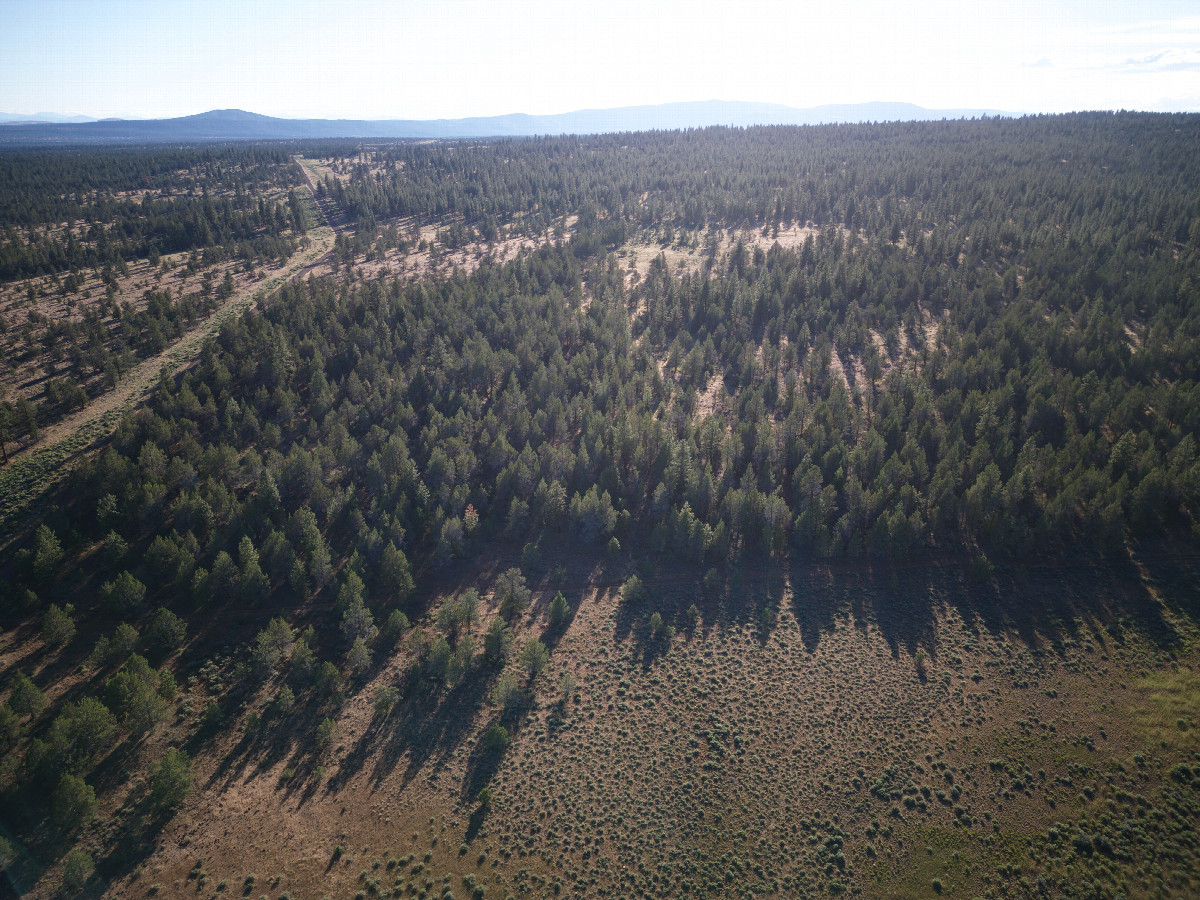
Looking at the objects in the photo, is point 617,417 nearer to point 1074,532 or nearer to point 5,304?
point 1074,532

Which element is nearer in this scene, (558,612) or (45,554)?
(45,554)

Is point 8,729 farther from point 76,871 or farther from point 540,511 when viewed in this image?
point 540,511

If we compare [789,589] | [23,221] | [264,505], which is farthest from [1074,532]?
[23,221]

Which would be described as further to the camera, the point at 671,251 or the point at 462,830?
the point at 671,251

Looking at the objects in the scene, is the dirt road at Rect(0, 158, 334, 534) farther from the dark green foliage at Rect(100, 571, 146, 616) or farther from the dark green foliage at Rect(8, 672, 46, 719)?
the dark green foliage at Rect(8, 672, 46, 719)

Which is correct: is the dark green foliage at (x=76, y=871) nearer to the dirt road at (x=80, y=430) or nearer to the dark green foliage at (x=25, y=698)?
the dark green foliage at (x=25, y=698)

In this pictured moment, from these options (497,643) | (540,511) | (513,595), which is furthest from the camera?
(540,511)

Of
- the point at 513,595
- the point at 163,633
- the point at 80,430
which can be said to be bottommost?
the point at 513,595

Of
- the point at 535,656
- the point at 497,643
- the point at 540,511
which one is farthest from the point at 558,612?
the point at 540,511
